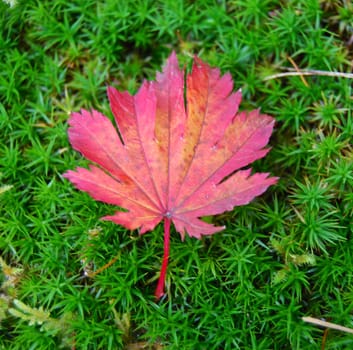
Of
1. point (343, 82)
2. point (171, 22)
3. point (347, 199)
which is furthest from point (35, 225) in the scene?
point (343, 82)

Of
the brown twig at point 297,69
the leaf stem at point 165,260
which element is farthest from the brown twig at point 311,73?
the leaf stem at point 165,260

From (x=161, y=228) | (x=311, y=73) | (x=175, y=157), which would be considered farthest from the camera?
(x=311, y=73)

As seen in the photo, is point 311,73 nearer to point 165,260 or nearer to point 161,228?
point 161,228

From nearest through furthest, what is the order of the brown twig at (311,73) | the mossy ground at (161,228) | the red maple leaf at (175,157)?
the red maple leaf at (175,157) → the mossy ground at (161,228) → the brown twig at (311,73)

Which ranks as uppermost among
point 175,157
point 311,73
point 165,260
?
point 175,157

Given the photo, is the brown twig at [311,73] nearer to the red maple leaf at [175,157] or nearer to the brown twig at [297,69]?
the brown twig at [297,69]

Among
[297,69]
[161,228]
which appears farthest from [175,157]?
[297,69]

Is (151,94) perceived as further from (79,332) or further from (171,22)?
(79,332)
